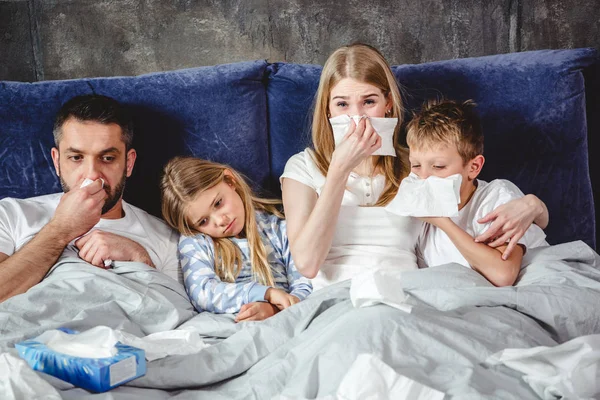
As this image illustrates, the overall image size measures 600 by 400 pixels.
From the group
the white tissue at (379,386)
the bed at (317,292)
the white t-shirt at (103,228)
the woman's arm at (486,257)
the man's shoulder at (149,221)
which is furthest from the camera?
the man's shoulder at (149,221)

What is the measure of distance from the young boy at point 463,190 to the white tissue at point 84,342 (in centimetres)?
89

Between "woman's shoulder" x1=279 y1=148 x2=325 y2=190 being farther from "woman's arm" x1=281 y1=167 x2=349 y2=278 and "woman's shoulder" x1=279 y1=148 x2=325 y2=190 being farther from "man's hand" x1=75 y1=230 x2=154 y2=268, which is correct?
"man's hand" x1=75 y1=230 x2=154 y2=268

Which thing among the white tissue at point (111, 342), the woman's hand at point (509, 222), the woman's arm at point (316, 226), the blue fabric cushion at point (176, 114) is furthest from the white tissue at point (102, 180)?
the woman's hand at point (509, 222)

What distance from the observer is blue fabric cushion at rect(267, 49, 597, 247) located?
85.7 inches

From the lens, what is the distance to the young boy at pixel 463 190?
180 centimetres

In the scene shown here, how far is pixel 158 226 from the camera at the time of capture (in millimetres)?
2158

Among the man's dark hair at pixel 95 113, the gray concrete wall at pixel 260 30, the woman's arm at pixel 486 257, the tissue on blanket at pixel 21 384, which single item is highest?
the gray concrete wall at pixel 260 30

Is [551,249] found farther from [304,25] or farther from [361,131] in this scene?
[304,25]

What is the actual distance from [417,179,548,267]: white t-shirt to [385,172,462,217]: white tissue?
15 centimetres

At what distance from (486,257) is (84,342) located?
3.30ft

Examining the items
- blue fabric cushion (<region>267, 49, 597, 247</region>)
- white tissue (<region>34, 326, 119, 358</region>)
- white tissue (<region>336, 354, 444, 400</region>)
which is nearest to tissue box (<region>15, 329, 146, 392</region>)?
white tissue (<region>34, 326, 119, 358</region>)

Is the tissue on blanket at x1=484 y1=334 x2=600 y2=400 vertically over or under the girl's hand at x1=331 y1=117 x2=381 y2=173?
under

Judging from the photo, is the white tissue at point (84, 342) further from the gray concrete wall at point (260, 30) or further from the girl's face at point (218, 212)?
the gray concrete wall at point (260, 30)

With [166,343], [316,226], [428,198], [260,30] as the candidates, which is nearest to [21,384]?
[166,343]
